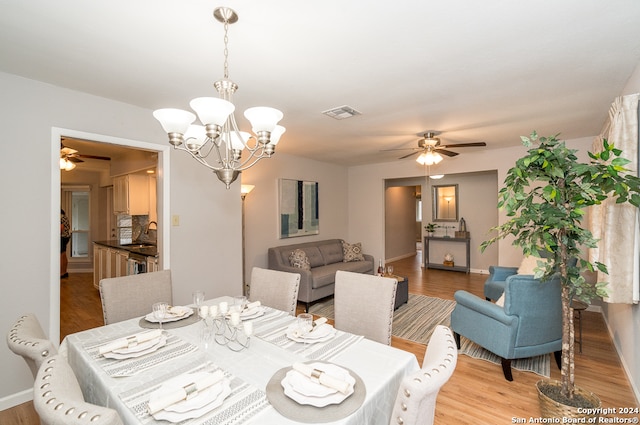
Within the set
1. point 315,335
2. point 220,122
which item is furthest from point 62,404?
point 220,122

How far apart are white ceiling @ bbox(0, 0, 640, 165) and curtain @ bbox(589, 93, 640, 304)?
0.44 m

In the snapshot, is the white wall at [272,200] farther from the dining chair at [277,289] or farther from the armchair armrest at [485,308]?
the armchair armrest at [485,308]

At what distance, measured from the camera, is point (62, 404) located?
2.61 feet

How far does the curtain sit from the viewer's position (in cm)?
205

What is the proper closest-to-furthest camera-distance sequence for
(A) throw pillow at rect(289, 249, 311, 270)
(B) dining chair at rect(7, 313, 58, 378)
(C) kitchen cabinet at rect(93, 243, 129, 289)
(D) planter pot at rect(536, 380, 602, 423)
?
(B) dining chair at rect(7, 313, 58, 378) → (D) planter pot at rect(536, 380, 602, 423) → (C) kitchen cabinet at rect(93, 243, 129, 289) → (A) throw pillow at rect(289, 249, 311, 270)

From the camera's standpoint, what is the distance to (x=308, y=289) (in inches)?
170

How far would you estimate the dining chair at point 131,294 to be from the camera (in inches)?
81.4

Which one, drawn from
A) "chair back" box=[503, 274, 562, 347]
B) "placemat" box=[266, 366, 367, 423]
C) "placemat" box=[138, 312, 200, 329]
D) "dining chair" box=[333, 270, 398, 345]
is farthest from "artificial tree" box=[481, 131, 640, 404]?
"placemat" box=[138, 312, 200, 329]

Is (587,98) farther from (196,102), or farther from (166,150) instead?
(166,150)

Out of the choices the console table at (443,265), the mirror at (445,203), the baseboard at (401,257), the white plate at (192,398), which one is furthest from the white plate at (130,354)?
the mirror at (445,203)

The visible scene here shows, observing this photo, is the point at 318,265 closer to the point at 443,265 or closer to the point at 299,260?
the point at 299,260

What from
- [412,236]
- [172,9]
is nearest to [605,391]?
[172,9]

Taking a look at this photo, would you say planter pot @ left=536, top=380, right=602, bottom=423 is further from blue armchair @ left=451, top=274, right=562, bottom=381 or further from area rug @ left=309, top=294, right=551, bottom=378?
area rug @ left=309, top=294, right=551, bottom=378

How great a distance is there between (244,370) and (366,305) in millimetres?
983
